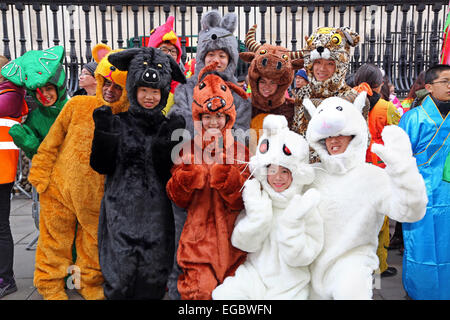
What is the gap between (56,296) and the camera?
2.79 meters

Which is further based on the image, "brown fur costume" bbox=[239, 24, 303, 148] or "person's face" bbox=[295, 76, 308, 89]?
"person's face" bbox=[295, 76, 308, 89]

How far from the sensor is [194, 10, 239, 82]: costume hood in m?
3.18

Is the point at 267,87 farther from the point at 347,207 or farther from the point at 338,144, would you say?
the point at 347,207

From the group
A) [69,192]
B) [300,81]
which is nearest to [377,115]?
[300,81]

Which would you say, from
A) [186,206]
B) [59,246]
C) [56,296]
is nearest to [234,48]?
[186,206]

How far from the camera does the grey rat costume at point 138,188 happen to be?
260 centimetres

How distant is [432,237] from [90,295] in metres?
2.51

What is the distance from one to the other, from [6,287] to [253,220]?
83.8 inches

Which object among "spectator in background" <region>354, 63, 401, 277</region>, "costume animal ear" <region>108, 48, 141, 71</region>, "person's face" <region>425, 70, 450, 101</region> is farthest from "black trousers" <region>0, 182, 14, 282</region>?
"person's face" <region>425, 70, 450, 101</region>

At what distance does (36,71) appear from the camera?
2906 mm

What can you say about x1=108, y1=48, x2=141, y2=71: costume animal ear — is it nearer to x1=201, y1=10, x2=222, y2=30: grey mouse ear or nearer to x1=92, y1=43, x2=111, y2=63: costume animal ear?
x1=92, y1=43, x2=111, y2=63: costume animal ear

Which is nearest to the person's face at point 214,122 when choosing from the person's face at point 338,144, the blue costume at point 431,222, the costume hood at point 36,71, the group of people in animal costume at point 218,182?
the group of people in animal costume at point 218,182

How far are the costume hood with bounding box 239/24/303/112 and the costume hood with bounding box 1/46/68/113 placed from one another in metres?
1.44

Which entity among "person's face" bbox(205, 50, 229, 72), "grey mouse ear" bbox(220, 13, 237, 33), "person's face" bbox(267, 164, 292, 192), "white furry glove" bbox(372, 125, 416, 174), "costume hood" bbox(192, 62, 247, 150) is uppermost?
"grey mouse ear" bbox(220, 13, 237, 33)
